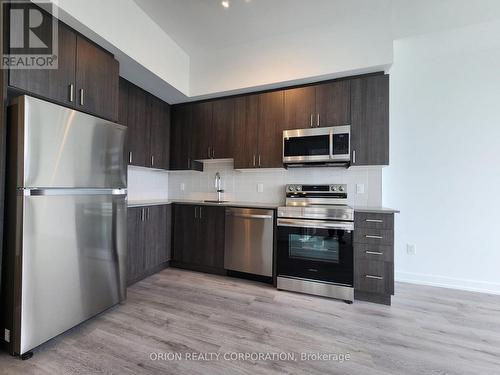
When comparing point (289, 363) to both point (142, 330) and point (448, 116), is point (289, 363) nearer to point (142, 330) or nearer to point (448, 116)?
point (142, 330)

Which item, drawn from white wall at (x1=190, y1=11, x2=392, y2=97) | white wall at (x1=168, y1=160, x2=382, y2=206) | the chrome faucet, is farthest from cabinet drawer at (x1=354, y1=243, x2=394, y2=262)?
the chrome faucet

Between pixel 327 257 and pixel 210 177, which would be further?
pixel 210 177

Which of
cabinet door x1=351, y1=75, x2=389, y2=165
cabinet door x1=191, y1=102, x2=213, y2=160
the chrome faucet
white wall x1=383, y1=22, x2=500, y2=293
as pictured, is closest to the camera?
cabinet door x1=351, y1=75, x2=389, y2=165

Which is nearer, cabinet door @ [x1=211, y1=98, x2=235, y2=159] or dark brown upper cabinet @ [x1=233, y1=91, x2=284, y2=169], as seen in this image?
dark brown upper cabinet @ [x1=233, y1=91, x2=284, y2=169]

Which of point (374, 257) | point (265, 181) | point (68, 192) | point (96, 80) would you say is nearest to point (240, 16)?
point (96, 80)

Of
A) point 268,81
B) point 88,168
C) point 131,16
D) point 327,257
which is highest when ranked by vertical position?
point 131,16

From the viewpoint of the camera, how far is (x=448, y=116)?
8.82 feet

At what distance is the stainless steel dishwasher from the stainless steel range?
16cm

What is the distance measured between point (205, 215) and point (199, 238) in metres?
0.34

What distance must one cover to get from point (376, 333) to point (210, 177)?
2847mm

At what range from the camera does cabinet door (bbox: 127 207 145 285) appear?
2557 mm

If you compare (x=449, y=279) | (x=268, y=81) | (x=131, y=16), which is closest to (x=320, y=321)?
(x=449, y=279)

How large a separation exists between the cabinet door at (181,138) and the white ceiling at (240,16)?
0.97 metres

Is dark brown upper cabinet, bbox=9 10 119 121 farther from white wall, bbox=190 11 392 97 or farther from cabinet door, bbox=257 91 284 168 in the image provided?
cabinet door, bbox=257 91 284 168
